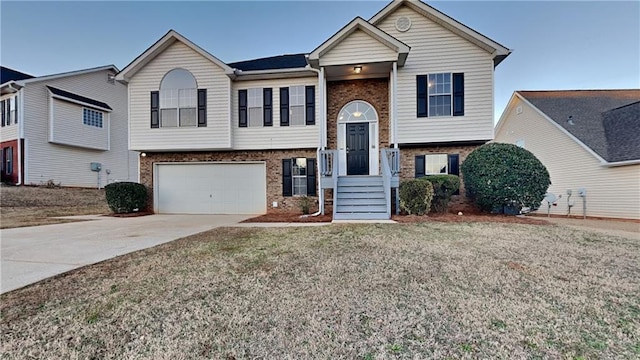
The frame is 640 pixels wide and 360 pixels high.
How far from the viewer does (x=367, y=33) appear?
30.5 ft

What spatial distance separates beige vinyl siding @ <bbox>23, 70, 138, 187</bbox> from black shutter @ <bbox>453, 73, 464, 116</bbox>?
826 inches

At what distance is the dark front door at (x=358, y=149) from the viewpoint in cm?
1081

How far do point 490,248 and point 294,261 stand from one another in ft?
11.6

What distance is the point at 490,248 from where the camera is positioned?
506 centimetres

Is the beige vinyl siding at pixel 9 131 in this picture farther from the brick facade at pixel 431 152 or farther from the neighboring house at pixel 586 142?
the neighboring house at pixel 586 142

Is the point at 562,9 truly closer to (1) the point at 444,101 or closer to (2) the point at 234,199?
(1) the point at 444,101

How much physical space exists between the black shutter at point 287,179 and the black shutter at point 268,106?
169 cm

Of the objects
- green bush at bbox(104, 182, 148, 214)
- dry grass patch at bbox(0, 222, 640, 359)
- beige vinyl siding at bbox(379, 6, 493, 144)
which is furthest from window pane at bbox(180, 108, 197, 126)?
beige vinyl siding at bbox(379, 6, 493, 144)

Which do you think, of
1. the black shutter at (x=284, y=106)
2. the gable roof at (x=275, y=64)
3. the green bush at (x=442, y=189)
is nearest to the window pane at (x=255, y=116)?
the black shutter at (x=284, y=106)

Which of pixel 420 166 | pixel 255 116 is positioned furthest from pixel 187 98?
pixel 420 166

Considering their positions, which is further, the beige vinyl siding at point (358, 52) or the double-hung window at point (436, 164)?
the double-hung window at point (436, 164)

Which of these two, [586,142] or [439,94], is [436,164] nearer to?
[439,94]

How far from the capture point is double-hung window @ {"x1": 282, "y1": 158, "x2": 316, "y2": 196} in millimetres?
11102

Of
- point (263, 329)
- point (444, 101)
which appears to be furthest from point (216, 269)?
point (444, 101)
